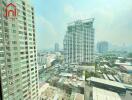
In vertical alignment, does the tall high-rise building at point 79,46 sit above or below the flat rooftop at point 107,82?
above

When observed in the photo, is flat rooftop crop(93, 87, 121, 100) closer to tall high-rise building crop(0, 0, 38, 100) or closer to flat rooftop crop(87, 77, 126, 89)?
flat rooftop crop(87, 77, 126, 89)

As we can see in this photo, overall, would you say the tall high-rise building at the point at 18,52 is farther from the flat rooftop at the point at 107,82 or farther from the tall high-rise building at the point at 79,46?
the flat rooftop at the point at 107,82

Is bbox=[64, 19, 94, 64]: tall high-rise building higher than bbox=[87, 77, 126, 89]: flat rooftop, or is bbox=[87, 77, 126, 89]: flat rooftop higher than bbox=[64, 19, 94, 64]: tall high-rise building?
bbox=[64, 19, 94, 64]: tall high-rise building

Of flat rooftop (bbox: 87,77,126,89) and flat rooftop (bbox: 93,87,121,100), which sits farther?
flat rooftop (bbox: 87,77,126,89)

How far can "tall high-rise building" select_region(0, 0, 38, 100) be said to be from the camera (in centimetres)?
118

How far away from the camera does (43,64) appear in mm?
3557

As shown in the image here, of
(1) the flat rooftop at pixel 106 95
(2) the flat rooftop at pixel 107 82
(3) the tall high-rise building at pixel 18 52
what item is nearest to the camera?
(3) the tall high-rise building at pixel 18 52

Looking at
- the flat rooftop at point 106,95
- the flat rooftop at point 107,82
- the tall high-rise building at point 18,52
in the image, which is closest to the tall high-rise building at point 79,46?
the flat rooftop at point 107,82

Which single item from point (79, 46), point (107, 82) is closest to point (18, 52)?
point (79, 46)

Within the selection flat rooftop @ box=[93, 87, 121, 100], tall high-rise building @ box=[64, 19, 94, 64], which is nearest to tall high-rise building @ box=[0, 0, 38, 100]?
tall high-rise building @ box=[64, 19, 94, 64]

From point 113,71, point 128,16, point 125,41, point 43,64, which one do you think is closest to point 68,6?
point 128,16

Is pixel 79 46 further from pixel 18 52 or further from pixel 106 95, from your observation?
pixel 18 52

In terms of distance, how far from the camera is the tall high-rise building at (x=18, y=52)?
118cm

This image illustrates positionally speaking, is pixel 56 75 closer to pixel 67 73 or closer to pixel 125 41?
pixel 67 73
